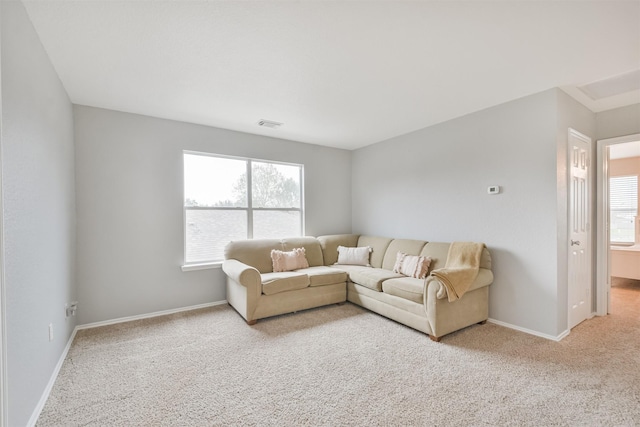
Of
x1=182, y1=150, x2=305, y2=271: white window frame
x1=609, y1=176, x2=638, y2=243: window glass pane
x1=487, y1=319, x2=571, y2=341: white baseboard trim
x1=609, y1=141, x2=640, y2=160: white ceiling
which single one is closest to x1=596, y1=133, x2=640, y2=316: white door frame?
x1=487, y1=319, x2=571, y2=341: white baseboard trim

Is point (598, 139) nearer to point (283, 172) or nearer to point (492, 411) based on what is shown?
point (492, 411)

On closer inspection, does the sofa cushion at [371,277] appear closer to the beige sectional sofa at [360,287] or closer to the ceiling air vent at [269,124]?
the beige sectional sofa at [360,287]

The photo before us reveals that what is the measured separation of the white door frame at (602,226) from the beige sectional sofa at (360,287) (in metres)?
1.49

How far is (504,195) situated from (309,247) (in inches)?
107

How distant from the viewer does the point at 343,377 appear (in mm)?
2234

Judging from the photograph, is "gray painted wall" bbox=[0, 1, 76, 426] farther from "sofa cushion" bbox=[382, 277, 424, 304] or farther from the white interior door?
the white interior door

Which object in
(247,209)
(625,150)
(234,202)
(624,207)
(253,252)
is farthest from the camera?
(624,207)

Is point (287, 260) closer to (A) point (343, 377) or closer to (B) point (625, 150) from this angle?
(A) point (343, 377)

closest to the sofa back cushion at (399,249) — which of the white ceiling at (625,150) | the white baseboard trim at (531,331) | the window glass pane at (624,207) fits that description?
the white baseboard trim at (531,331)

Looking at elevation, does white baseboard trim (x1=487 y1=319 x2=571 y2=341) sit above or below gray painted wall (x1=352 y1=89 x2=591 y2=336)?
below

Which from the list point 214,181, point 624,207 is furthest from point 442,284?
point 624,207

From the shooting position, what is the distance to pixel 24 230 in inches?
68.3

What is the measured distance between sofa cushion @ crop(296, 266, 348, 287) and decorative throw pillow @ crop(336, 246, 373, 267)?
1.58 feet

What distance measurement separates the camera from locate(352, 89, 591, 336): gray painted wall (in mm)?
2918
